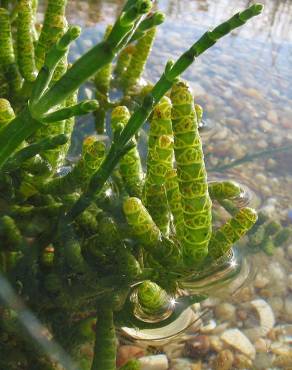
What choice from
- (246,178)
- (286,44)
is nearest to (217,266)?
(246,178)

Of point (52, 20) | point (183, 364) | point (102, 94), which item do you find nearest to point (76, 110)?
point (52, 20)

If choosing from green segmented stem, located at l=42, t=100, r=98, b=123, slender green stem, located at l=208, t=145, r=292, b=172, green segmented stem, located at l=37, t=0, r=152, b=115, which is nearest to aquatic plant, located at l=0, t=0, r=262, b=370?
green segmented stem, located at l=42, t=100, r=98, b=123

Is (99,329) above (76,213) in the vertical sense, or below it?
below

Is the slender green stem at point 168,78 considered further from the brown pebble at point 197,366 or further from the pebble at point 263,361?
the pebble at point 263,361

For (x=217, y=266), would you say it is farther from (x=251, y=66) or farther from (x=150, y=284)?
(x=251, y=66)

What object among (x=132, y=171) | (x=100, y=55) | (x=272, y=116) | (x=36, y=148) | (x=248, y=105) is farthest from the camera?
(x=248, y=105)

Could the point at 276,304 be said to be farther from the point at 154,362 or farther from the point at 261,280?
the point at 154,362
